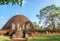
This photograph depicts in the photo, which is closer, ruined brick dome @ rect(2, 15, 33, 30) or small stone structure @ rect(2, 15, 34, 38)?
small stone structure @ rect(2, 15, 34, 38)

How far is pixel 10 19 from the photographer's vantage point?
36.9 m

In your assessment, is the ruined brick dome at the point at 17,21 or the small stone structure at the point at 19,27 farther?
the ruined brick dome at the point at 17,21

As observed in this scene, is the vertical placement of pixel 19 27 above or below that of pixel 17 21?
below

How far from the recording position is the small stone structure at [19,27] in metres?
29.5

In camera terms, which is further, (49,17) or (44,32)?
(49,17)

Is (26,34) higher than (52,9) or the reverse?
the reverse

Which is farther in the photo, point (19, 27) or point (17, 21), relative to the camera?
point (17, 21)

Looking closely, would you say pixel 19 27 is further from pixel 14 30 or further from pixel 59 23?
pixel 59 23

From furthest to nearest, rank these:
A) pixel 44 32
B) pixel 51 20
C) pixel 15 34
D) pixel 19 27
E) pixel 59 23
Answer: pixel 59 23
pixel 51 20
pixel 19 27
pixel 15 34
pixel 44 32

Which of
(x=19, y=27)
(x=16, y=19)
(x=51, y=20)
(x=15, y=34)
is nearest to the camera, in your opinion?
(x=15, y=34)

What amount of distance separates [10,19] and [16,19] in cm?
194

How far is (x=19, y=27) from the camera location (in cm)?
3234

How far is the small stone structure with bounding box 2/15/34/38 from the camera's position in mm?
29475

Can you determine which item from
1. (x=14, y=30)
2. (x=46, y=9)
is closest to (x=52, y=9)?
(x=46, y=9)
